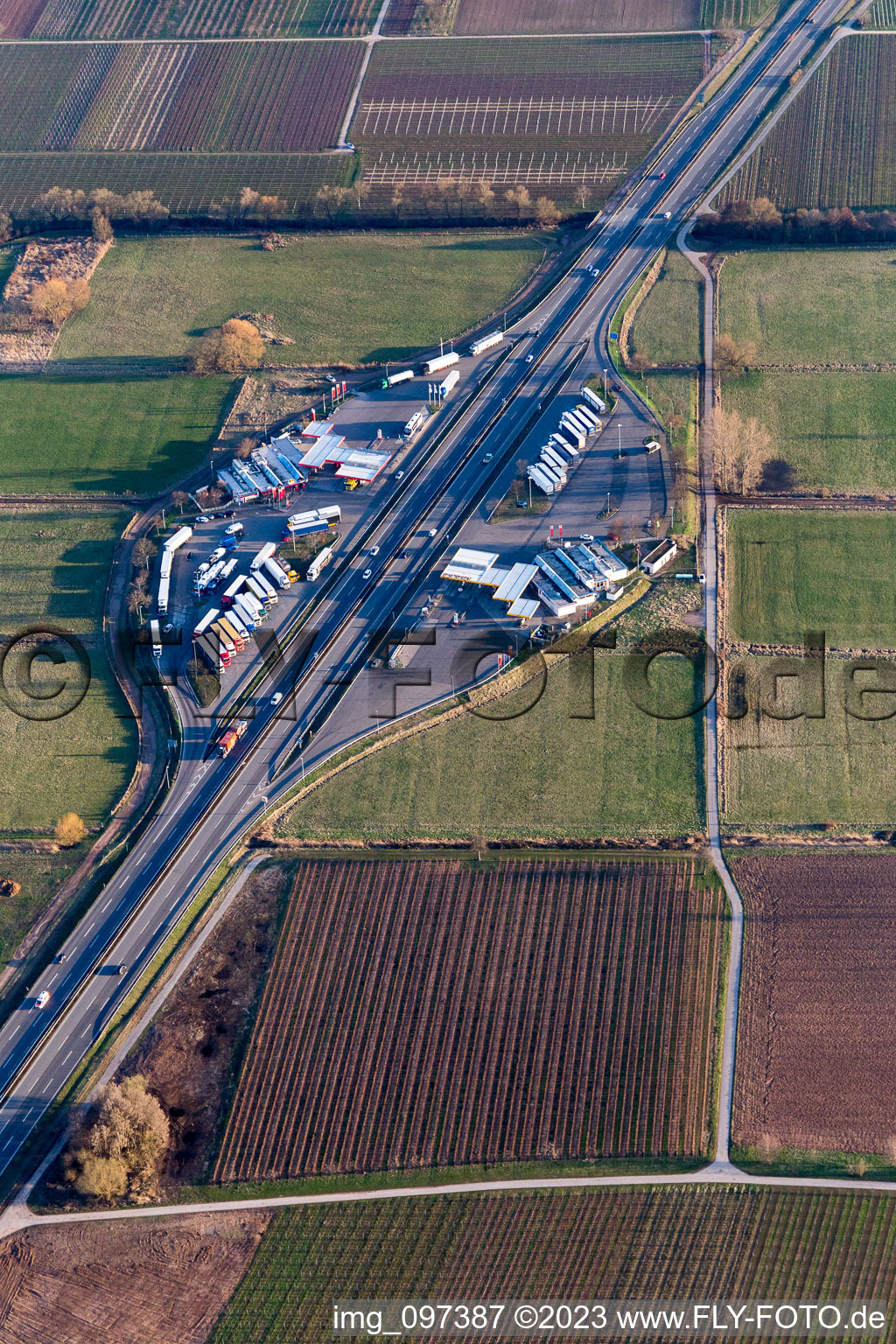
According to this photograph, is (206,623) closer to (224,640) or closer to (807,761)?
(224,640)

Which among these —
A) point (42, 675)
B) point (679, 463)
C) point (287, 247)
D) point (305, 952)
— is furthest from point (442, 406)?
point (305, 952)

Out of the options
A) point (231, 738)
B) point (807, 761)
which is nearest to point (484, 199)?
point (231, 738)

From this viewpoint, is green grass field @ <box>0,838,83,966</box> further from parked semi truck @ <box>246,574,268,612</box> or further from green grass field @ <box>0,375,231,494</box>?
green grass field @ <box>0,375,231,494</box>

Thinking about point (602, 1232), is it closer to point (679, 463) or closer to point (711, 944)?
point (711, 944)

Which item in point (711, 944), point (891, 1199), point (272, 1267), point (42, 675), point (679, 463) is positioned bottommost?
point (272, 1267)

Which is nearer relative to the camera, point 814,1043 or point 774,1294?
point 774,1294

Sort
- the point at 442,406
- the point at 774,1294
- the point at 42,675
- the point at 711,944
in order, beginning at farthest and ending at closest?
the point at 442,406 < the point at 42,675 < the point at 711,944 < the point at 774,1294

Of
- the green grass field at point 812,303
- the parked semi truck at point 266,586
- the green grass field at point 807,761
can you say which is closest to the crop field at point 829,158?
the green grass field at point 812,303
